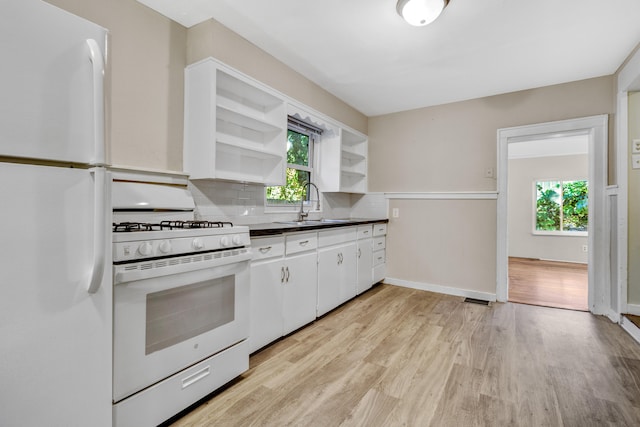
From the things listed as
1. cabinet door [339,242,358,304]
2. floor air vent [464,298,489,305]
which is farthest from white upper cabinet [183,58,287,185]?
floor air vent [464,298,489,305]

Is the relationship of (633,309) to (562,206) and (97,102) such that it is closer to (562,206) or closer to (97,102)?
(97,102)

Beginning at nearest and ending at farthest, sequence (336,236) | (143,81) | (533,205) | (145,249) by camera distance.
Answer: (145,249) → (143,81) → (336,236) → (533,205)

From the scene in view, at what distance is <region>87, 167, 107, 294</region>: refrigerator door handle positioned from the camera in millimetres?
1082

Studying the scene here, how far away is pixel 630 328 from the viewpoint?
8.38 feet

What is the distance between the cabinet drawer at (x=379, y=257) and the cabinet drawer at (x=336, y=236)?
68 cm

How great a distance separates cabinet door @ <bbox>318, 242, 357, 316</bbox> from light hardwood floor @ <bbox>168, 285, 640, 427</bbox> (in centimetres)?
17

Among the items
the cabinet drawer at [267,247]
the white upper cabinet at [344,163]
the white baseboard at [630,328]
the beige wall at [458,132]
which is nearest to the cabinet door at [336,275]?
the cabinet drawer at [267,247]

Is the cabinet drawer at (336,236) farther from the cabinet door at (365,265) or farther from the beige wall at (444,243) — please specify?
the beige wall at (444,243)

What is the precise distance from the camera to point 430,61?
9.10 ft

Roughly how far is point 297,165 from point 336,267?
1.31 metres

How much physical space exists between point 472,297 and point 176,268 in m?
3.40

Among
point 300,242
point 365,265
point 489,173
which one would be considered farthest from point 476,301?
point 300,242

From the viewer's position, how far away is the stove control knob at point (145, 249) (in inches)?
52.1

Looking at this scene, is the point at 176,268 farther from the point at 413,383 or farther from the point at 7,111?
the point at 413,383
